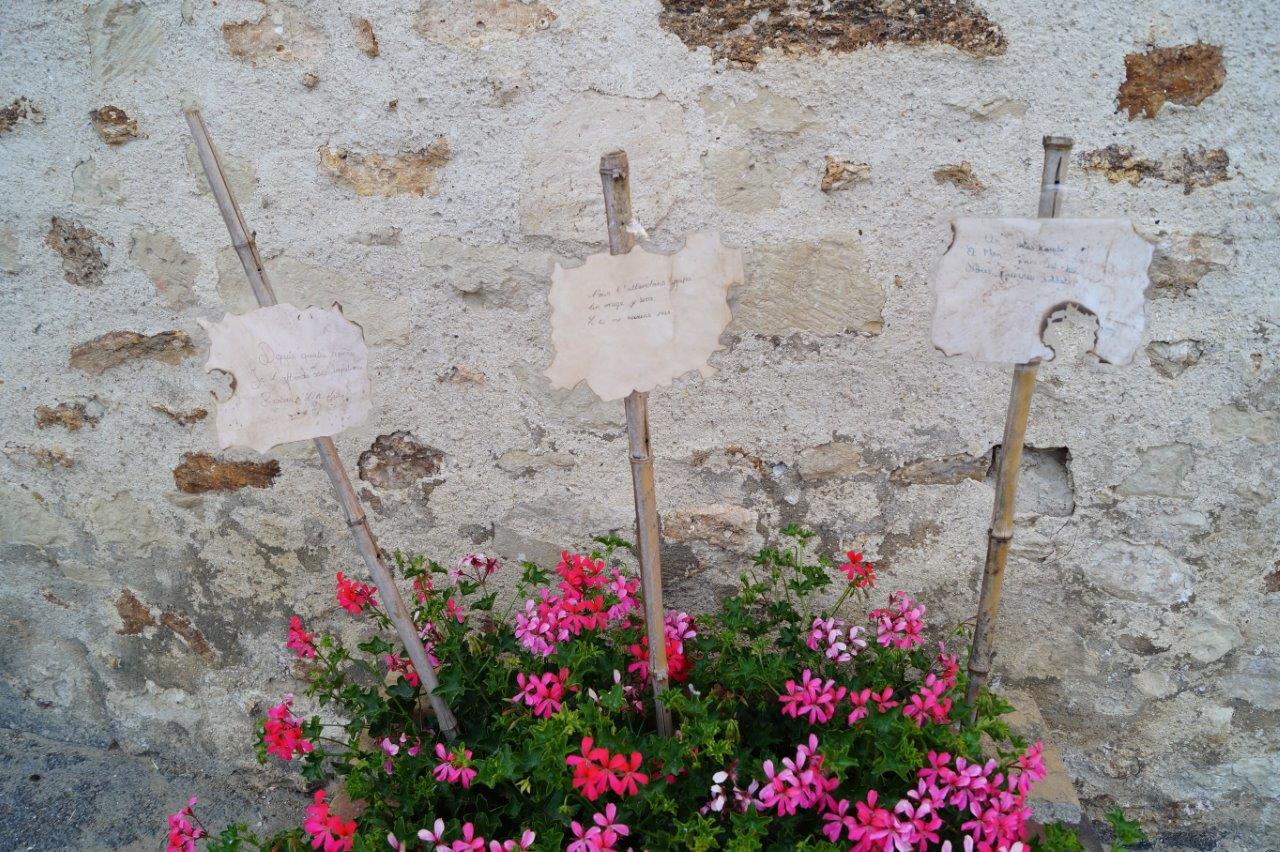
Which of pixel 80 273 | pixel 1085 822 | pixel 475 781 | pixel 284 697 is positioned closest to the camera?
pixel 475 781

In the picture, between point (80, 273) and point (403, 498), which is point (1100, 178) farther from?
point (80, 273)

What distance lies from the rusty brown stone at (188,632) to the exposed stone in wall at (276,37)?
1342 millimetres

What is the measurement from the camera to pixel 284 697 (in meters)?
2.08

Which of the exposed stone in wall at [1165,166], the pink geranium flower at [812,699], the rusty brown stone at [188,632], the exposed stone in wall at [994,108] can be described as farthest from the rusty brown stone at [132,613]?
the exposed stone in wall at [1165,166]

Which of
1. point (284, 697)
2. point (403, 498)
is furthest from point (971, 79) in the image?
point (284, 697)

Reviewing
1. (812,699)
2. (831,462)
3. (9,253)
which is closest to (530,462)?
(831,462)

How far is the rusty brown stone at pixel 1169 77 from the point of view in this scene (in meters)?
1.36

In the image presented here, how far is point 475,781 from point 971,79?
1.47 metres

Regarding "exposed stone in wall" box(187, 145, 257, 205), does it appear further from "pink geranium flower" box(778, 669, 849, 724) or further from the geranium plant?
"pink geranium flower" box(778, 669, 849, 724)

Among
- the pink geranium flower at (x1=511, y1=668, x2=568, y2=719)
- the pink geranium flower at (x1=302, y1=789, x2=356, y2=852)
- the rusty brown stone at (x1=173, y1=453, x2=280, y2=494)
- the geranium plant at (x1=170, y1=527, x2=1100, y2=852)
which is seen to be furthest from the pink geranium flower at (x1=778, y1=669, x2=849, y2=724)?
the rusty brown stone at (x1=173, y1=453, x2=280, y2=494)

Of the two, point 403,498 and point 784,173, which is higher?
point 784,173

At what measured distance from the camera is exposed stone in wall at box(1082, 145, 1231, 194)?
4.60 feet

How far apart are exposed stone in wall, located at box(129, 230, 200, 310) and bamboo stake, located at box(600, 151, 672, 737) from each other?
3.36 feet

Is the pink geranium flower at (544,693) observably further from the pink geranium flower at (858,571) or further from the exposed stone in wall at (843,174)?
the exposed stone in wall at (843,174)
